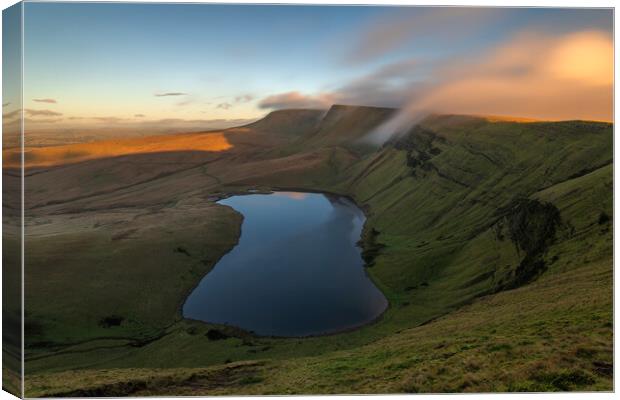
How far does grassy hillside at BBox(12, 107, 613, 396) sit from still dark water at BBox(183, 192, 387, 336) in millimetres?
2417

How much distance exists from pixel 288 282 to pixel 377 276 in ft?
42.4

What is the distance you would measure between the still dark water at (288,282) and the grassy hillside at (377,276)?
2.42 m

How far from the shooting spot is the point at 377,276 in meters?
57.2

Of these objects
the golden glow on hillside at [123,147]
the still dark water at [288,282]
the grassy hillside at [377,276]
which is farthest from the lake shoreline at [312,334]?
the golden glow on hillside at [123,147]

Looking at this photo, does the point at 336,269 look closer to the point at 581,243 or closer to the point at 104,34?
the point at 581,243

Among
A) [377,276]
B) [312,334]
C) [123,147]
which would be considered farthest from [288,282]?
[123,147]

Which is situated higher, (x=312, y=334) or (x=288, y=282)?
(x=288, y=282)

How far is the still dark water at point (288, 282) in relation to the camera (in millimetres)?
43656

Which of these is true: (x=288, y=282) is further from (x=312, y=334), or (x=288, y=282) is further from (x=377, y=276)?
(x=377, y=276)

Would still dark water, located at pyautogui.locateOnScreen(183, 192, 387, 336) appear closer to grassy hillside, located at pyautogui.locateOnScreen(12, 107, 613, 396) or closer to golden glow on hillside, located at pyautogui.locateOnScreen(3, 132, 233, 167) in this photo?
grassy hillside, located at pyautogui.locateOnScreen(12, 107, 613, 396)

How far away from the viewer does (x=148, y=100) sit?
92.2 feet

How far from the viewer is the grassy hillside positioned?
61.6 feet

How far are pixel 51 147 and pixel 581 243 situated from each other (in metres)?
39.1

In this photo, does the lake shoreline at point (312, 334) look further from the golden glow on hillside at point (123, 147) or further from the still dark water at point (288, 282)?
the golden glow on hillside at point (123, 147)
